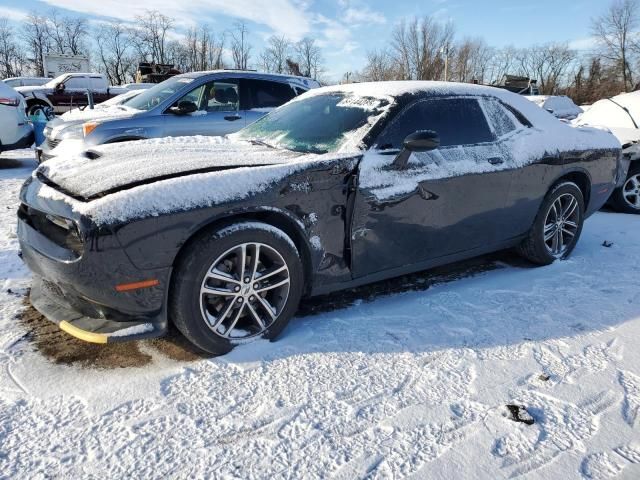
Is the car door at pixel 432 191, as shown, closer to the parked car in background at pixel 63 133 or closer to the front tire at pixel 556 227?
the front tire at pixel 556 227

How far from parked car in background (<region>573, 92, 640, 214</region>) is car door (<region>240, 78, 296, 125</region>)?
15.0ft

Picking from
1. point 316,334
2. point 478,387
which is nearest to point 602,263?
point 478,387

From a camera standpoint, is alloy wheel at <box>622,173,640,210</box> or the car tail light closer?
alloy wheel at <box>622,173,640,210</box>

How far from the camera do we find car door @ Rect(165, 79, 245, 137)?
6.32 metres

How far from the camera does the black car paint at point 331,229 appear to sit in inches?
91.4

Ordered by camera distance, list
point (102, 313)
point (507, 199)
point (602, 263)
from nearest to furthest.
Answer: point (102, 313) < point (507, 199) < point (602, 263)

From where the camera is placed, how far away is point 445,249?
3.50 metres

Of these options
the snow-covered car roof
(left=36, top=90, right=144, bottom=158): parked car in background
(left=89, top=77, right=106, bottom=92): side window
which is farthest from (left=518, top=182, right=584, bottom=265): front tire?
(left=89, top=77, right=106, bottom=92): side window

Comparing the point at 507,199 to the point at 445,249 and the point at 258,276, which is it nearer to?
the point at 445,249

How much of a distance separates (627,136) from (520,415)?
18.9ft

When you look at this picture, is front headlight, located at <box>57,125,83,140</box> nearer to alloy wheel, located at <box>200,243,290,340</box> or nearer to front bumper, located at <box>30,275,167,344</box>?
front bumper, located at <box>30,275,167,344</box>

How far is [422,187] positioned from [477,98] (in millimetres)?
1091

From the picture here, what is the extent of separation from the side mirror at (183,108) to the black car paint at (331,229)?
3539 mm

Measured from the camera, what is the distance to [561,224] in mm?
4305
